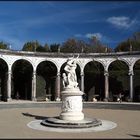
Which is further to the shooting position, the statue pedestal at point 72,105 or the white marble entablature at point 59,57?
the white marble entablature at point 59,57

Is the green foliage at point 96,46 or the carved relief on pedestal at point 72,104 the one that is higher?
the green foliage at point 96,46

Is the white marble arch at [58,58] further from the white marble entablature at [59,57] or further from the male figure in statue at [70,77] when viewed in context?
the male figure in statue at [70,77]

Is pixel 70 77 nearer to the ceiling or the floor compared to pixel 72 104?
nearer to the ceiling

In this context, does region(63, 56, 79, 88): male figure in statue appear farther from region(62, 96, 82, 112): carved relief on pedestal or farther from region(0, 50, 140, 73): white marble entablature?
region(0, 50, 140, 73): white marble entablature

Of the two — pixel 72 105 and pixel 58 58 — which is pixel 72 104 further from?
pixel 58 58

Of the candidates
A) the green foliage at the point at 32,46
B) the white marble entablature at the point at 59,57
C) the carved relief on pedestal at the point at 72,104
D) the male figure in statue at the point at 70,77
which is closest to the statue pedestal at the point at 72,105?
the carved relief on pedestal at the point at 72,104

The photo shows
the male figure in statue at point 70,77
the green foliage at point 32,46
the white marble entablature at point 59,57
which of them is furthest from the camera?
the green foliage at point 32,46

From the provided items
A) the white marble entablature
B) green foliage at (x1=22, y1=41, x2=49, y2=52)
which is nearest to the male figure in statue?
the white marble entablature

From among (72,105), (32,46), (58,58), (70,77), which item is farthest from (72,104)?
(32,46)

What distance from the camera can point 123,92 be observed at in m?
48.5

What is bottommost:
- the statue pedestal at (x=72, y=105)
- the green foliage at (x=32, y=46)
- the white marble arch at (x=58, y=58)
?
the statue pedestal at (x=72, y=105)

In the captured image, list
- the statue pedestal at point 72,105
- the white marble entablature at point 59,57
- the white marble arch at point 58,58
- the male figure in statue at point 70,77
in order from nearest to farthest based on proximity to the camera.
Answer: the statue pedestal at point 72,105 → the male figure in statue at point 70,77 → the white marble arch at point 58,58 → the white marble entablature at point 59,57

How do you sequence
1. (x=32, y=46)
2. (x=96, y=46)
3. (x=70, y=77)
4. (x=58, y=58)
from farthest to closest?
(x=96, y=46) → (x=32, y=46) → (x=58, y=58) → (x=70, y=77)

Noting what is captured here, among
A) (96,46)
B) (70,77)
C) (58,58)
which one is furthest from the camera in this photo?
(96,46)
